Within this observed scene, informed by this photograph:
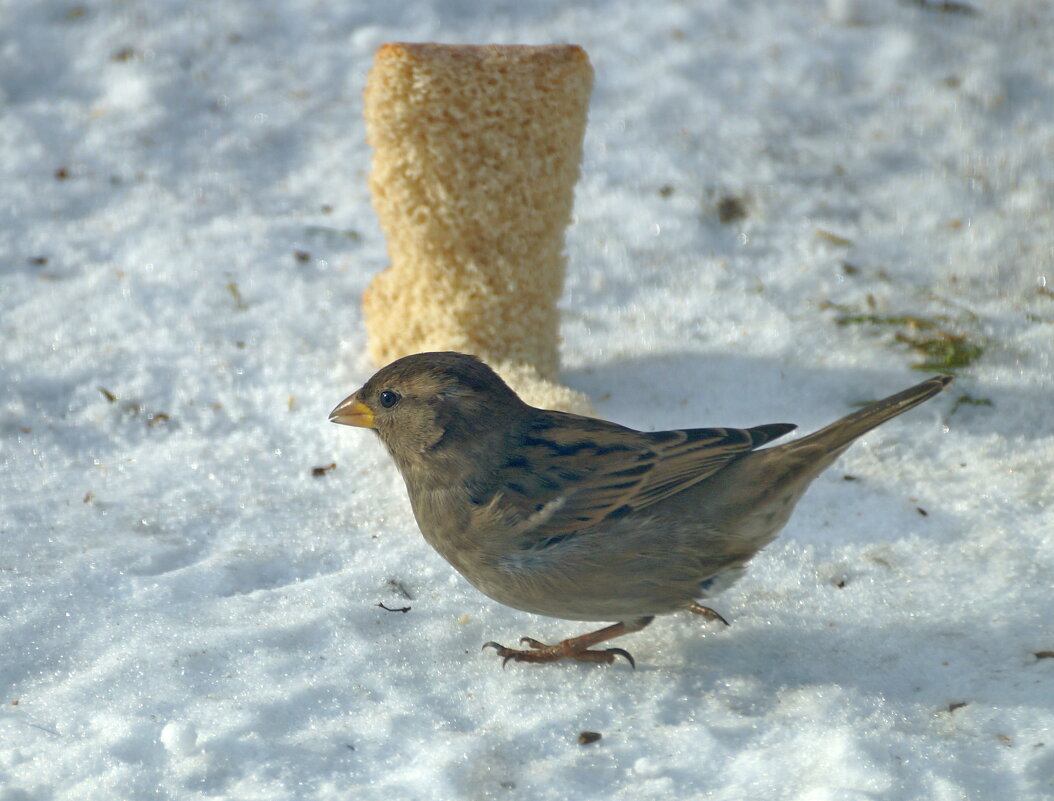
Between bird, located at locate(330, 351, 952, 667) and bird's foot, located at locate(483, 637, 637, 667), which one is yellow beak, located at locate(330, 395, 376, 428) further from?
bird's foot, located at locate(483, 637, 637, 667)

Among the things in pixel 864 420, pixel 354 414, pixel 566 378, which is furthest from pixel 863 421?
pixel 566 378

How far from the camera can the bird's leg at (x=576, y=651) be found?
3.37m

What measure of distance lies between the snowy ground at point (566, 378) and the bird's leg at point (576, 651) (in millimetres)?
43

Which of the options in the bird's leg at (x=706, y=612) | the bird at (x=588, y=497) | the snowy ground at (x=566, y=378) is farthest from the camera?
the bird's leg at (x=706, y=612)

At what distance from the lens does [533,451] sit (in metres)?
3.35

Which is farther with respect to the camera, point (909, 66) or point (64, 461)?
point (909, 66)

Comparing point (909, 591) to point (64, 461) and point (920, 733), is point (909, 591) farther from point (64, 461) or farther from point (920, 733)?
point (64, 461)

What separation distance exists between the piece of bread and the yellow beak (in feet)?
2.99

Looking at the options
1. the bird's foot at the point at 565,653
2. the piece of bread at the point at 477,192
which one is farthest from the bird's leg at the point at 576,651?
the piece of bread at the point at 477,192

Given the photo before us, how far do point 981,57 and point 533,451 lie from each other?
463 centimetres

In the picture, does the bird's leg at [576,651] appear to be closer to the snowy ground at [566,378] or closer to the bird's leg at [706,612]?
the snowy ground at [566,378]

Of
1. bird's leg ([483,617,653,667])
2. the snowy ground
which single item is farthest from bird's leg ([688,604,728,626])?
bird's leg ([483,617,653,667])

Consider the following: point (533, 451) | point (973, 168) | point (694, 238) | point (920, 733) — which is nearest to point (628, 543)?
point (533, 451)

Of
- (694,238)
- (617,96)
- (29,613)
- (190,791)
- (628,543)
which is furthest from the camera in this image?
(617,96)
